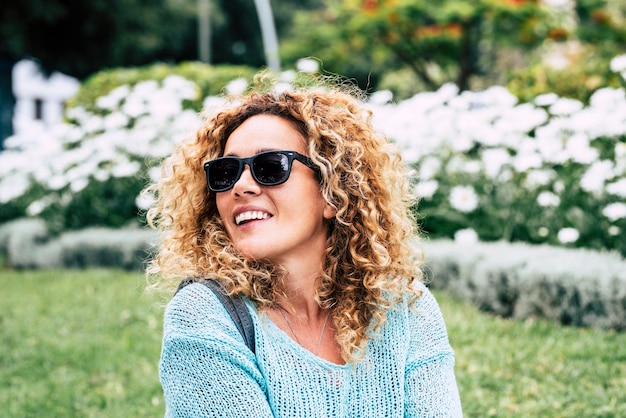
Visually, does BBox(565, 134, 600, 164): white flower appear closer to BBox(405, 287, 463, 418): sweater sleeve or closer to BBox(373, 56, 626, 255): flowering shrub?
BBox(373, 56, 626, 255): flowering shrub

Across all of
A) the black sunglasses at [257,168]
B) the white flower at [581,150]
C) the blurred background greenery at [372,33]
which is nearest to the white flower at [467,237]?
the white flower at [581,150]

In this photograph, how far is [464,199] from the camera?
5973mm

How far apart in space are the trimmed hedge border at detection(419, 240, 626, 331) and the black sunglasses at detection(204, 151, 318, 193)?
82.8 inches

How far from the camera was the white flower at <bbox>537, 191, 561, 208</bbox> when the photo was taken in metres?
5.52

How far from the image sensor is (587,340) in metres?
4.22

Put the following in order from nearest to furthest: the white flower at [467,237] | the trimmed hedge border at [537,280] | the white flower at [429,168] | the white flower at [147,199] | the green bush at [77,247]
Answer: the white flower at [147,199] < the trimmed hedge border at [537,280] < the white flower at [467,237] < the white flower at [429,168] < the green bush at [77,247]

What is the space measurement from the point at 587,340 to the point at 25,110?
3291 centimetres

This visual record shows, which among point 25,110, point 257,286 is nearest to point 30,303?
point 257,286

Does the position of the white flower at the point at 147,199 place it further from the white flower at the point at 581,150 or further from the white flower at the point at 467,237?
the white flower at the point at 581,150

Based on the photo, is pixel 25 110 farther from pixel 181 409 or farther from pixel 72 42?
pixel 181 409

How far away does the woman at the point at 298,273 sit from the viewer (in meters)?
Answer: 1.86

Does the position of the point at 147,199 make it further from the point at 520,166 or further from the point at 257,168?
the point at 520,166

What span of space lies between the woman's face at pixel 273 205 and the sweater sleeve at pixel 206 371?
28cm

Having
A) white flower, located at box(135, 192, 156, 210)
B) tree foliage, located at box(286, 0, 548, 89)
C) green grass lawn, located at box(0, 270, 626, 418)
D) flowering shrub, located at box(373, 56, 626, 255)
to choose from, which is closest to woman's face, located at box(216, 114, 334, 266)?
white flower, located at box(135, 192, 156, 210)
